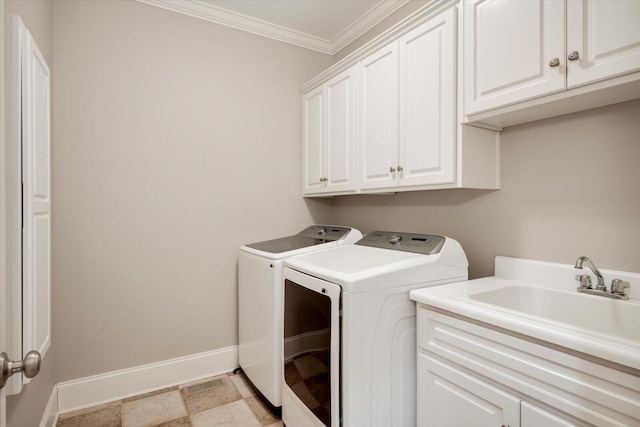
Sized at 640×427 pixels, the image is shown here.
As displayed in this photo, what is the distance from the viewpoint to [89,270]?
212cm

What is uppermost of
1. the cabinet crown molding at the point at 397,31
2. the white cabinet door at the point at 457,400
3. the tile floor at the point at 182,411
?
the cabinet crown molding at the point at 397,31

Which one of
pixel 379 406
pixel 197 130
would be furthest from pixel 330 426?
pixel 197 130

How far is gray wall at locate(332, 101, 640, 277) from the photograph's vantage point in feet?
4.39

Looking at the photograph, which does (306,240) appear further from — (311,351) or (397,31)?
(397,31)

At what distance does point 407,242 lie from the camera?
6.22ft

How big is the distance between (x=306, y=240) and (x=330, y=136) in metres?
0.79

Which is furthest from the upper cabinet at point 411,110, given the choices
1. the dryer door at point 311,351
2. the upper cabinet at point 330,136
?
the dryer door at point 311,351

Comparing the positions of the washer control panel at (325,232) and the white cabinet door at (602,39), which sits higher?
the white cabinet door at (602,39)

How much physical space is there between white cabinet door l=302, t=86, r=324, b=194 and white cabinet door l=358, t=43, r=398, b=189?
48cm

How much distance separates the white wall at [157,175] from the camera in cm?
207

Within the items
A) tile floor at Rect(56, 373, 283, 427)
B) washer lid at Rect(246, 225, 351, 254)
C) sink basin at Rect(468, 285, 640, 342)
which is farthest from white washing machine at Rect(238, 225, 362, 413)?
sink basin at Rect(468, 285, 640, 342)

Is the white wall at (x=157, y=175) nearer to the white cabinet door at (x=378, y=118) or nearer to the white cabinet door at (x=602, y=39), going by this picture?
the white cabinet door at (x=378, y=118)

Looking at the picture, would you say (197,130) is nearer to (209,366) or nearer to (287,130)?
(287,130)

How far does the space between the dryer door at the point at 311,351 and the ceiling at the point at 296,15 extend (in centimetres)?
195
